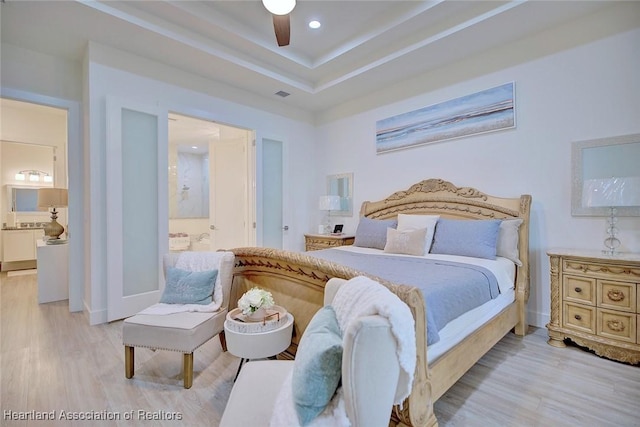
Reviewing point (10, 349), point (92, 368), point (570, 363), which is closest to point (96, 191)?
point (10, 349)

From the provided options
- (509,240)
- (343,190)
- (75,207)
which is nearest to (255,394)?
(509,240)

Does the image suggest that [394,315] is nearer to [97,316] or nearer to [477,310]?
[477,310]

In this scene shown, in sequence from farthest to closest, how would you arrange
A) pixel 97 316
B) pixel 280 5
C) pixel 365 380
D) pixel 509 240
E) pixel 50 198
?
pixel 50 198 → pixel 97 316 → pixel 509 240 → pixel 280 5 → pixel 365 380

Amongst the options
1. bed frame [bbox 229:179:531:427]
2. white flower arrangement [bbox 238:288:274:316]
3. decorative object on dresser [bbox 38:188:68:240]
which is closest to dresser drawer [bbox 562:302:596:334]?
bed frame [bbox 229:179:531:427]

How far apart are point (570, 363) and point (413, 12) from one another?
3.37 metres

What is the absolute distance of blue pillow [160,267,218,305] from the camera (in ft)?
7.54

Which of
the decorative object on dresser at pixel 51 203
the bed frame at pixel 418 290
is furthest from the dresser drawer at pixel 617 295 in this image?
the decorative object on dresser at pixel 51 203

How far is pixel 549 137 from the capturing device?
9.64ft

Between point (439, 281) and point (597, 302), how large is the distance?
158 cm

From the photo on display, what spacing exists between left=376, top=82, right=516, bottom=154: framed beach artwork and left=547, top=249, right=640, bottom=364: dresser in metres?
1.55

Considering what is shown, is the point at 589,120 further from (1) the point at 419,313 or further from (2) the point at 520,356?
(1) the point at 419,313

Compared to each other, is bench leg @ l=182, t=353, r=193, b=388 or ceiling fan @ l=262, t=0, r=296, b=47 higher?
ceiling fan @ l=262, t=0, r=296, b=47

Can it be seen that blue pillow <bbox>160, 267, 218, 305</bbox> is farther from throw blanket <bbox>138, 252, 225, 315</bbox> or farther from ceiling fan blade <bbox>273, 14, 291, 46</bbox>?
ceiling fan blade <bbox>273, 14, 291, 46</bbox>

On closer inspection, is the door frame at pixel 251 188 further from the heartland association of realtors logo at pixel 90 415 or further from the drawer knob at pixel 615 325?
the drawer knob at pixel 615 325
